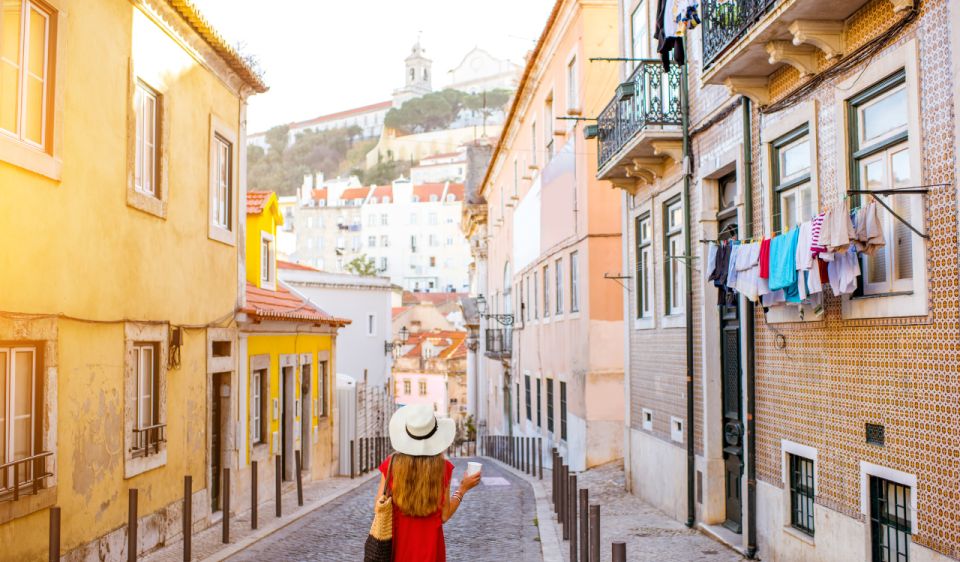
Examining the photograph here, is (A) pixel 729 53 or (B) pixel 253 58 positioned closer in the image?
(A) pixel 729 53

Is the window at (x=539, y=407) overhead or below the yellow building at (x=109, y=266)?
below

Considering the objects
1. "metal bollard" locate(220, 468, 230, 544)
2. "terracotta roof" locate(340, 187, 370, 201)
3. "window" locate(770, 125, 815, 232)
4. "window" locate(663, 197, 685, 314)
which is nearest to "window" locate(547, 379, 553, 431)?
"window" locate(663, 197, 685, 314)

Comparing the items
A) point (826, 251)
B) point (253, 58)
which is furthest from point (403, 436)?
point (253, 58)

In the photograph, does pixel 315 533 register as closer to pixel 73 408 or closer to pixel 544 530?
pixel 544 530

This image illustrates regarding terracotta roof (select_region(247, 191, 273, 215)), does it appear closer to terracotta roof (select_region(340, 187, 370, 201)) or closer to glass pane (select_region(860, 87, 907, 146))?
glass pane (select_region(860, 87, 907, 146))

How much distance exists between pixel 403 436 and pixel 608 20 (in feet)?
47.3

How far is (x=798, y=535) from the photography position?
884 cm

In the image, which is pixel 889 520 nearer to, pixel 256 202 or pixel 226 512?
pixel 226 512

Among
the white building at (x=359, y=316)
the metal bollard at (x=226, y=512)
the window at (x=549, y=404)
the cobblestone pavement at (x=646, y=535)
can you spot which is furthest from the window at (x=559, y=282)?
the white building at (x=359, y=316)

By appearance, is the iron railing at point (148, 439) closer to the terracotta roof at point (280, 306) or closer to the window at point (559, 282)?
the terracotta roof at point (280, 306)

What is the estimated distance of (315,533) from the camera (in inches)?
496

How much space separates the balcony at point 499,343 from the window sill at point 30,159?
24.8 m

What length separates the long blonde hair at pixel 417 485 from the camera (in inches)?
230

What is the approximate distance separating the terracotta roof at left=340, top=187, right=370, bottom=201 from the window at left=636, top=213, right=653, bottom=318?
10960 cm
